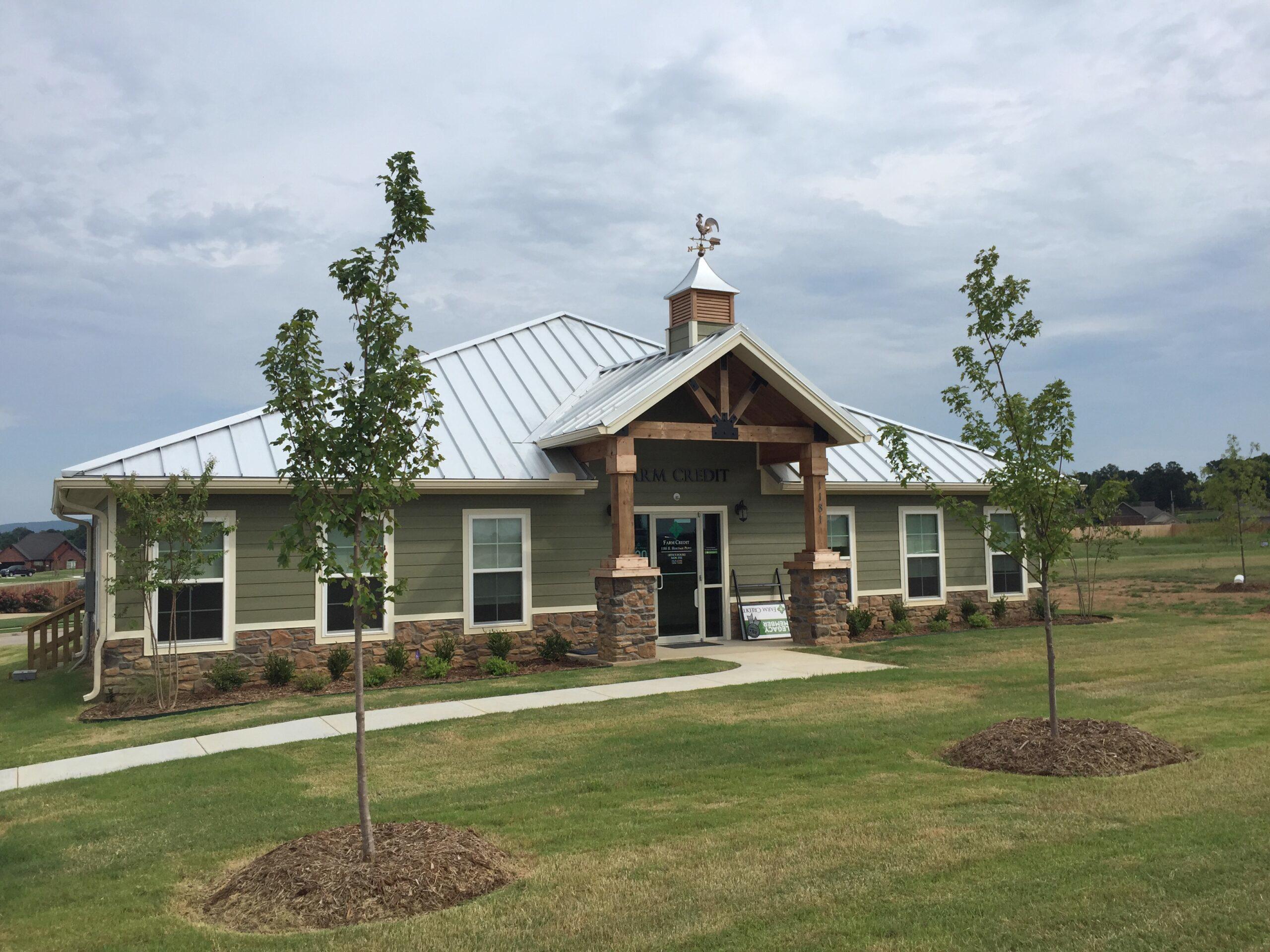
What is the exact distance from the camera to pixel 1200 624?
715 inches

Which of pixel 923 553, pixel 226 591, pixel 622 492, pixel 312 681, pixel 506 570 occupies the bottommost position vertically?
pixel 312 681

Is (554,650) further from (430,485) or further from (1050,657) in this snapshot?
(1050,657)

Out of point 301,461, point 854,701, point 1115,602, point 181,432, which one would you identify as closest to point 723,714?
point 854,701

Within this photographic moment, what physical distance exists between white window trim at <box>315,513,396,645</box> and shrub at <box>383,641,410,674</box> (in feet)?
1.15

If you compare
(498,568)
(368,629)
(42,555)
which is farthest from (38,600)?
(42,555)

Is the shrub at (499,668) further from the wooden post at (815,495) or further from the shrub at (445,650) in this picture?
the wooden post at (815,495)

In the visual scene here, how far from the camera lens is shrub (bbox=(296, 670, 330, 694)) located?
43.1 feet

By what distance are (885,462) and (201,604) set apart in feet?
40.9

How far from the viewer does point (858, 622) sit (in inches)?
679

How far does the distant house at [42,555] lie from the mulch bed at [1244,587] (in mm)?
84468

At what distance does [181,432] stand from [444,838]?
33.5 feet

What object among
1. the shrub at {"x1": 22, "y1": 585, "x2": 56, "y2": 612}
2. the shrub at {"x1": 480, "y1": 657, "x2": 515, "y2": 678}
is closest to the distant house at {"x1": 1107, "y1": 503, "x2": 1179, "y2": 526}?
the shrub at {"x1": 22, "y1": 585, "x2": 56, "y2": 612}

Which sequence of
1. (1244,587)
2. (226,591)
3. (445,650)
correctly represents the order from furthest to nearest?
1. (1244,587)
2. (445,650)
3. (226,591)

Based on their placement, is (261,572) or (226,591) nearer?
(226,591)
